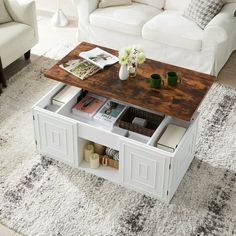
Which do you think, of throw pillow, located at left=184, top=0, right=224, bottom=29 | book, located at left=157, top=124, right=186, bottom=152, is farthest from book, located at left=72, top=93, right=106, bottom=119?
throw pillow, located at left=184, top=0, right=224, bottom=29

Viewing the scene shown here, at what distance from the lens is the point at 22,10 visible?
4289 mm

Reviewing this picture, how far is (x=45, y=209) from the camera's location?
2.95 metres

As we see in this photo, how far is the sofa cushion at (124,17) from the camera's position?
4285 mm

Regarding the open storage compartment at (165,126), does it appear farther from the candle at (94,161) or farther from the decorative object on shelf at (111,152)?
→ the candle at (94,161)

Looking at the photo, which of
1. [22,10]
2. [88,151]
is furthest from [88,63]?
[22,10]

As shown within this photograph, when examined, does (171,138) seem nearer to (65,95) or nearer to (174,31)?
(65,95)

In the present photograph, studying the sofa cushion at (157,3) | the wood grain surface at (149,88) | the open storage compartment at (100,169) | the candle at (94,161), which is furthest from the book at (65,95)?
the sofa cushion at (157,3)

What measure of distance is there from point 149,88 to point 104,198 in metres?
0.77

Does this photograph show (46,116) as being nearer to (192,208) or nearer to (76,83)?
(76,83)

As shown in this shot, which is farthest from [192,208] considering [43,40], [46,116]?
[43,40]

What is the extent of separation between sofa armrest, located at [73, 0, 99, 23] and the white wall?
2.44 ft

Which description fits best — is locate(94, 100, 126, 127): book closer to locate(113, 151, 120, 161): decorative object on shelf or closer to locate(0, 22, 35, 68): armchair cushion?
locate(113, 151, 120, 161): decorative object on shelf

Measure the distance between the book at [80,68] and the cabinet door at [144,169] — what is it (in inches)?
24.1

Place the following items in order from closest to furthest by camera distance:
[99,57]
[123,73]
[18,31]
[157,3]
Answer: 1. [123,73]
2. [99,57]
3. [18,31]
4. [157,3]
